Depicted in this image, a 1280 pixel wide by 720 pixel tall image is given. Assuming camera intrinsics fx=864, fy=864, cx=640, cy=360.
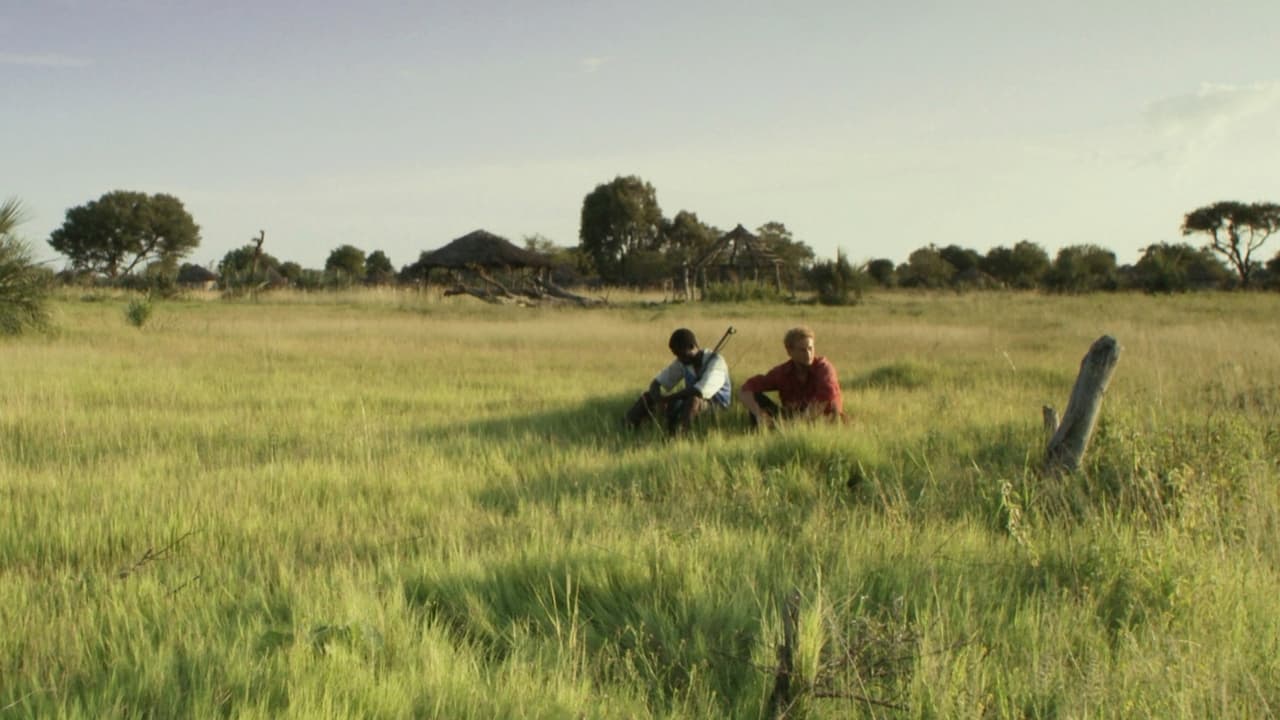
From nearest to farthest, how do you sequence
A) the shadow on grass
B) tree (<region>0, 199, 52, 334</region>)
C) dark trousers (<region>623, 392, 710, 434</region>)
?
1. the shadow on grass
2. dark trousers (<region>623, 392, 710, 434</region>)
3. tree (<region>0, 199, 52, 334</region>)

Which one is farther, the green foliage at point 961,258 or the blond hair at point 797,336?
the green foliage at point 961,258

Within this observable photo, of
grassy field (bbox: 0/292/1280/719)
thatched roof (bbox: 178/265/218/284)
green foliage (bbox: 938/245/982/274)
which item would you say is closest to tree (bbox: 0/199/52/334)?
grassy field (bbox: 0/292/1280/719)

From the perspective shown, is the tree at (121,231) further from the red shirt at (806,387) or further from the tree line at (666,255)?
the red shirt at (806,387)

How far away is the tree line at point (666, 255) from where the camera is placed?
144 feet

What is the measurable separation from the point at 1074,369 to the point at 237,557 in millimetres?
10251

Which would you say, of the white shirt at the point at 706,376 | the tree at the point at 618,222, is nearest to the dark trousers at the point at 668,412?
the white shirt at the point at 706,376

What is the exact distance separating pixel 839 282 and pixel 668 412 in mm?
25325

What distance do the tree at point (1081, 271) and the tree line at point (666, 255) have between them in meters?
0.09

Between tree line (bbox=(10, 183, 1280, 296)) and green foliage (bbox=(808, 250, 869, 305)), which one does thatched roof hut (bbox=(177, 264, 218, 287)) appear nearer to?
tree line (bbox=(10, 183, 1280, 296))

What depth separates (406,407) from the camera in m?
8.68

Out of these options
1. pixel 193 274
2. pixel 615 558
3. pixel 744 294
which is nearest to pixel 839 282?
pixel 744 294

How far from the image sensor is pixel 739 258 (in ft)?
129

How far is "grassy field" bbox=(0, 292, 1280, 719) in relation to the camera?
7.98ft

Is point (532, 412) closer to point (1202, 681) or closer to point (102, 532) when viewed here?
point (102, 532)
